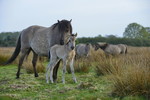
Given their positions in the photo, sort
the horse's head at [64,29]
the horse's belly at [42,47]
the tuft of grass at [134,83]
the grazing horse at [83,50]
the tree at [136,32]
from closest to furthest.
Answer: the tuft of grass at [134,83]
the horse's head at [64,29]
the horse's belly at [42,47]
the grazing horse at [83,50]
the tree at [136,32]

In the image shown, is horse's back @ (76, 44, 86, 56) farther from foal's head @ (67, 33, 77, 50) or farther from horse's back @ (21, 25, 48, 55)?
foal's head @ (67, 33, 77, 50)

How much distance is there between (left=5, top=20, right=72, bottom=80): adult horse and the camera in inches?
377

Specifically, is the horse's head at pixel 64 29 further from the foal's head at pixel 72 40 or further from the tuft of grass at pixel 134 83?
the tuft of grass at pixel 134 83

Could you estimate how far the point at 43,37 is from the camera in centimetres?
1046

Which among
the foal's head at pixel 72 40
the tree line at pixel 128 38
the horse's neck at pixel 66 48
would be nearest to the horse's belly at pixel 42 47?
the horse's neck at pixel 66 48

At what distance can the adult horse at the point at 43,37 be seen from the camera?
9.57m

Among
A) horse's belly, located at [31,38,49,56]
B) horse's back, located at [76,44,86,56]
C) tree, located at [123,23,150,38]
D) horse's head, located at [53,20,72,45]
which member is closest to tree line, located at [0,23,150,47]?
tree, located at [123,23,150,38]

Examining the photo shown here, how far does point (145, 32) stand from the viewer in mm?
55281

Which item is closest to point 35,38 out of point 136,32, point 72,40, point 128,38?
point 72,40

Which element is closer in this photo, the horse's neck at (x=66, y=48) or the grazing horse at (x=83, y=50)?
the horse's neck at (x=66, y=48)

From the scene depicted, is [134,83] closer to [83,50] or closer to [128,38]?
[83,50]

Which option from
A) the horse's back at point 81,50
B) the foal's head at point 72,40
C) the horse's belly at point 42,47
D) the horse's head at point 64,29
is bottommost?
the horse's back at point 81,50

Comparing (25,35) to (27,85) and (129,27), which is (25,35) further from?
(129,27)

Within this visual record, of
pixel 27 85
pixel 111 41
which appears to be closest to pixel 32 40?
pixel 27 85
